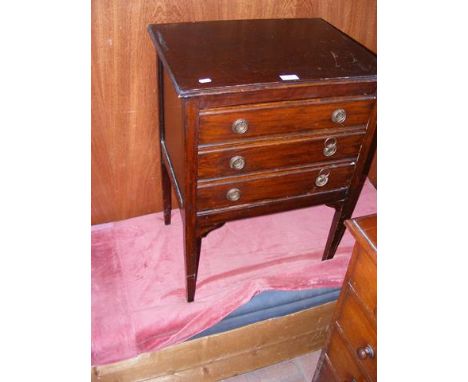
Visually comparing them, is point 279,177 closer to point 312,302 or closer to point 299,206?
point 299,206

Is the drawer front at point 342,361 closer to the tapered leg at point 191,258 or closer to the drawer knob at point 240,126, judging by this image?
the tapered leg at point 191,258

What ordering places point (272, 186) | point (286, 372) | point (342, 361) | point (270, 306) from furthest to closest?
point (286, 372) < point (270, 306) < point (272, 186) < point (342, 361)

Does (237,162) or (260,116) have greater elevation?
(260,116)

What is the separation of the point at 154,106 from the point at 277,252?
2.79 ft

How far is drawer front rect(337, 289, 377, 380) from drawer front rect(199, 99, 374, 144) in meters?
0.54

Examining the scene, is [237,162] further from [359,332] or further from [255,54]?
[359,332]

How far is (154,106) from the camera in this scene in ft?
6.15

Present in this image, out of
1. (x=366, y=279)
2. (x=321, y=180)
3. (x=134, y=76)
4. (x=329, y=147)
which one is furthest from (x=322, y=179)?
(x=134, y=76)

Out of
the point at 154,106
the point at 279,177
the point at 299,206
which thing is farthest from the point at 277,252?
the point at 154,106

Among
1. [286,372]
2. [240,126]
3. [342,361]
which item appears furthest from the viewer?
[286,372]

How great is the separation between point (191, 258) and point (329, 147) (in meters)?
0.63

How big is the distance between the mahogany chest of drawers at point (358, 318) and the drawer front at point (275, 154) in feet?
1.18

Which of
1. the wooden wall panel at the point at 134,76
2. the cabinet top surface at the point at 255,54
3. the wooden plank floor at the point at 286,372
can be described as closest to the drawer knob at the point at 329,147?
the cabinet top surface at the point at 255,54

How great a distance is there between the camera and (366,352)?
1188mm
